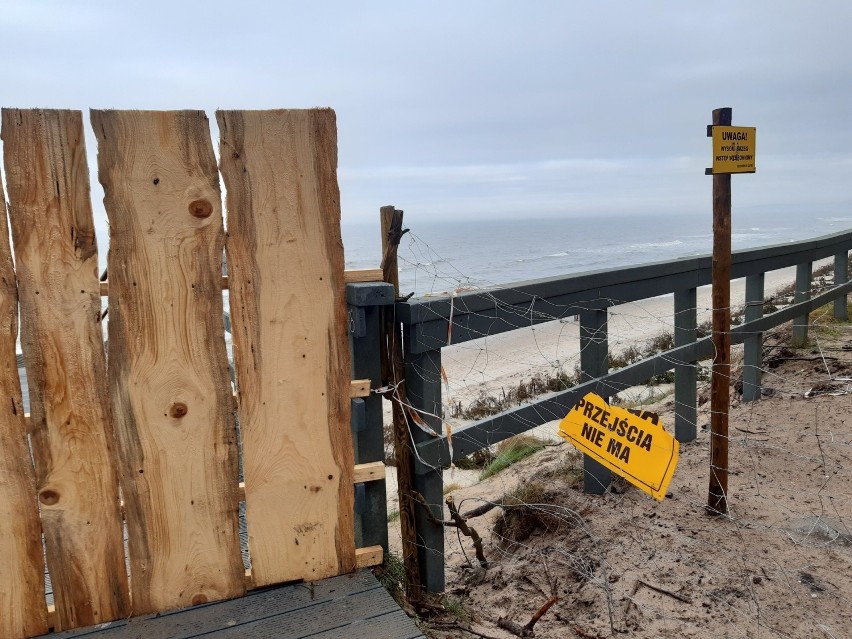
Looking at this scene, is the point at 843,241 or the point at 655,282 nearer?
the point at 655,282

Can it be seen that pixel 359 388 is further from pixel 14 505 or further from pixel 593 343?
pixel 593 343

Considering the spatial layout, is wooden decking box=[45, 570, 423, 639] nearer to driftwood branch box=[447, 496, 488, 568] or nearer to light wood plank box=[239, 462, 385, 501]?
light wood plank box=[239, 462, 385, 501]

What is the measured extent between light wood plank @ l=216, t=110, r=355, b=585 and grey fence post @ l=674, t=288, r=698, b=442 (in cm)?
292

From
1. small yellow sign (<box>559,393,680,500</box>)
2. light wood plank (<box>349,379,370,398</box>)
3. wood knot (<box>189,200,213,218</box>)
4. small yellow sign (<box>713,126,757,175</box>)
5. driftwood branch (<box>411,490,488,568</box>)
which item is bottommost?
driftwood branch (<box>411,490,488,568</box>)

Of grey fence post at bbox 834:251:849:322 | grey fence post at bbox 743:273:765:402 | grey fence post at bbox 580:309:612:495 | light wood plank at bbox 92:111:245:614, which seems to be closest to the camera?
light wood plank at bbox 92:111:245:614

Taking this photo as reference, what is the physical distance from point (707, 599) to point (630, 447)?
32.7 inches

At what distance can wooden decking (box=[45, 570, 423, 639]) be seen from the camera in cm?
222

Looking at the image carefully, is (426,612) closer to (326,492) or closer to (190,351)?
(326,492)

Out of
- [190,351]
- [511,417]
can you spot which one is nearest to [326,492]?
[190,351]

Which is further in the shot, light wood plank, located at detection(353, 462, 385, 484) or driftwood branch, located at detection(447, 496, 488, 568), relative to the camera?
driftwood branch, located at detection(447, 496, 488, 568)

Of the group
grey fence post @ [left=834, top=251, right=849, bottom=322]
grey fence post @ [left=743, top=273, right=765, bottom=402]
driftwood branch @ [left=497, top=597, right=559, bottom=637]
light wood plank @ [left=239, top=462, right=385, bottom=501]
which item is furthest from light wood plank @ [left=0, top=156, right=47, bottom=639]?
grey fence post @ [left=834, top=251, right=849, bottom=322]

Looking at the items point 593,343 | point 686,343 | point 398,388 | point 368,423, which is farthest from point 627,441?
point 686,343

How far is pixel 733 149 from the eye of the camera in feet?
11.9

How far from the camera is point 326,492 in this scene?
2.55 m
